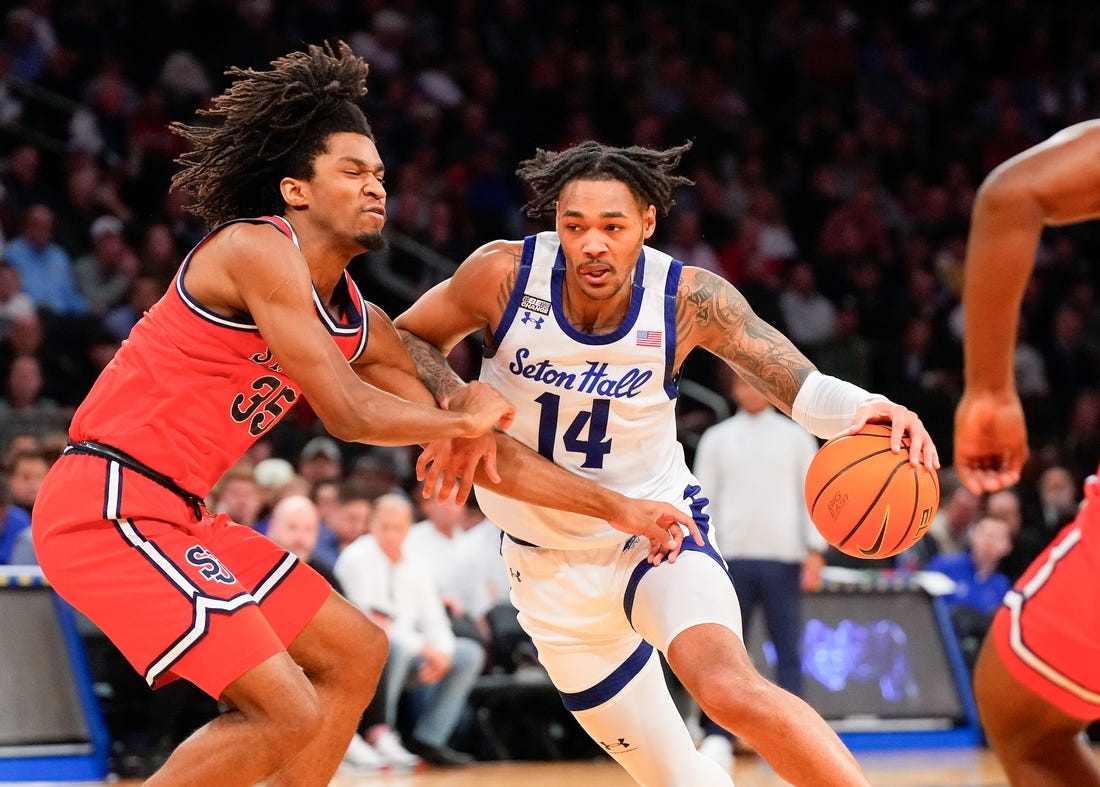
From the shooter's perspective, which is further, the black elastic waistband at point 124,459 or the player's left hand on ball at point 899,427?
the player's left hand on ball at point 899,427

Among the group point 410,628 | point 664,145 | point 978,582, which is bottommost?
point 410,628

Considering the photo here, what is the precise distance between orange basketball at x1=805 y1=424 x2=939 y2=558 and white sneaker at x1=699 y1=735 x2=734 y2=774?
4.19 m

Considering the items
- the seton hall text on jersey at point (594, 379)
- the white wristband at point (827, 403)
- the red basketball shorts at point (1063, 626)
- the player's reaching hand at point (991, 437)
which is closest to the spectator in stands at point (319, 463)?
the seton hall text on jersey at point (594, 379)

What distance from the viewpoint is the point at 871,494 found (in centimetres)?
441

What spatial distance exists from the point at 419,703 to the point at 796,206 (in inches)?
310

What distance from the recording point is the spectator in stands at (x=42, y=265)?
1081cm

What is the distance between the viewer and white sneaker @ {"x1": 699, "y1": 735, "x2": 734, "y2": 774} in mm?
8461

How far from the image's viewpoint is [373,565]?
899cm

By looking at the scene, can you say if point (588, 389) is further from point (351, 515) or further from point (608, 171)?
point (351, 515)

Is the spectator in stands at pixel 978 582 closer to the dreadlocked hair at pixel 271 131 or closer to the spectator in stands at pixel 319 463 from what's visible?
the spectator in stands at pixel 319 463

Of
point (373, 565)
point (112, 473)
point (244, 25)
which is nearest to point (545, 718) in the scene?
point (373, 565)

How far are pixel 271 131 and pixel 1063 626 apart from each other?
2.82m

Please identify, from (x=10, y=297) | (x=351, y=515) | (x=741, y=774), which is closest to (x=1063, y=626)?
(x=741, y=774)

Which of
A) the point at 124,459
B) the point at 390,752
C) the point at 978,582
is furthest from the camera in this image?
the point at 978,582
